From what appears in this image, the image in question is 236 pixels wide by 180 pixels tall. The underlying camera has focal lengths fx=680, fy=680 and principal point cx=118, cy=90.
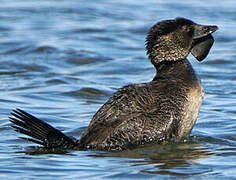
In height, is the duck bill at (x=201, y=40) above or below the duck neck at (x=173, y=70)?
above

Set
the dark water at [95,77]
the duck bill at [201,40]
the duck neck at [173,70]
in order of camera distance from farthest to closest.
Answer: the duck bill at [201,40] < the duck neck at [173,70] < the dark water at [95,77]

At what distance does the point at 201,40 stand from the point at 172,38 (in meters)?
0.52

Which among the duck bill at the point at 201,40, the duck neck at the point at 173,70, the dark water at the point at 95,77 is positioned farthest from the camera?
the duck bill at the point at 201,40

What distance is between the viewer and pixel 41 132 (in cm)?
758

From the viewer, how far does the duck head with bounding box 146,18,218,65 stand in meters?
8.30

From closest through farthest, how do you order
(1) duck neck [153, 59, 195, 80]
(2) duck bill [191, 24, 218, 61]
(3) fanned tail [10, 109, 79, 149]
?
1. (3) fanned tail [10, 109, 79, 149]
2. (1) duck neck [153, 59, 195, 80]
3. (2) duck bill [191, 24, 218, 61]

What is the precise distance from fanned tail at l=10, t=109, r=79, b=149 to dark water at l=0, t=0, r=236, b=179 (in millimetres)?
144

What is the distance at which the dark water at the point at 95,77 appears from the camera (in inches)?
278

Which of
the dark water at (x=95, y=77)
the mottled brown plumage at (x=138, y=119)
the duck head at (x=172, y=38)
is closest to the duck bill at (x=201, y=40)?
the duck head at (x=172, y=38)

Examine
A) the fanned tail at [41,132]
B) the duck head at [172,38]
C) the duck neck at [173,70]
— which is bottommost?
the fanned tail at [41,132]

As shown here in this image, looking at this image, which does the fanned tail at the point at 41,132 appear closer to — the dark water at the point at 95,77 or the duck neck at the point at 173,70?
the dark water at the point at 95,77

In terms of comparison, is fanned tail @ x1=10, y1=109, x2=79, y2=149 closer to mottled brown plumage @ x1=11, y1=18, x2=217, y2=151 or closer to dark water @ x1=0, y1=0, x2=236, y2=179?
mottled brown plumage @ x1=11, y1=18, x2=217, y2=151

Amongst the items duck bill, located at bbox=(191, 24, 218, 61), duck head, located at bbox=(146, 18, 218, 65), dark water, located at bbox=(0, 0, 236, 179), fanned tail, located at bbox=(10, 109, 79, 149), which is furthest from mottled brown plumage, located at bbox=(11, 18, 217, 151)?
duck bill, located at bbox=(191, 24, 218, 61)

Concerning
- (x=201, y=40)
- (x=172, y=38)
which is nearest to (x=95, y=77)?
(x=201, y=40)
